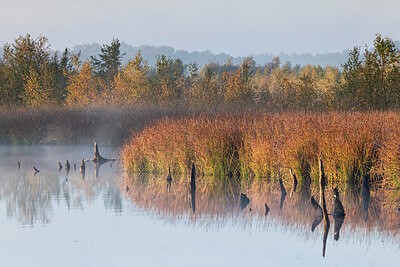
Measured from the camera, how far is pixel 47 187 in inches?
589

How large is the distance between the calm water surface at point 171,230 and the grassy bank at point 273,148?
3.03 feet

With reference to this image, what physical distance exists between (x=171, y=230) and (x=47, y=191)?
5888mm

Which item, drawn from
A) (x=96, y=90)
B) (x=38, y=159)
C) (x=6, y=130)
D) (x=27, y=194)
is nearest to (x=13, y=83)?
(x=96, y=90)

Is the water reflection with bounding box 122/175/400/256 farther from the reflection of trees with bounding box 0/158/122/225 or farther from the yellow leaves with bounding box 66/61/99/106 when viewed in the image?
the yellow leaves with bounding box 66/61/99/106

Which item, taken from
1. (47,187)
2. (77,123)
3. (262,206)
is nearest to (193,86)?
(77,123)

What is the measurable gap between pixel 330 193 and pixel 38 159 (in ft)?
41.2

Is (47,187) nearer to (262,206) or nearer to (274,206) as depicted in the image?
(262,206)

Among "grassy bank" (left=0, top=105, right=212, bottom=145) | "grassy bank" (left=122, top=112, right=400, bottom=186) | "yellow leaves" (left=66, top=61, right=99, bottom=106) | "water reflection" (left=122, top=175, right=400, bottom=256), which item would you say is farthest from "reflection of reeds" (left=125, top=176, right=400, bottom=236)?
"yellow leaves" (left=66, top=61, right=99, bottom=106)

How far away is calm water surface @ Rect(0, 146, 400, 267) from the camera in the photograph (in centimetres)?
775

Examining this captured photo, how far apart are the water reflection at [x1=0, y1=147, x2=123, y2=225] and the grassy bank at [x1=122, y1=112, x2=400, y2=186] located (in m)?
1.50

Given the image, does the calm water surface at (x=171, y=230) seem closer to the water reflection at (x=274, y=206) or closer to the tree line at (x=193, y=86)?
the water reflection at (x=274, y=206)

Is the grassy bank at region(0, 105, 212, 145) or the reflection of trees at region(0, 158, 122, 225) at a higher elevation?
the grassy bank at region(0, 105, 212, 145)

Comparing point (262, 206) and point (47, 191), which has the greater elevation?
point (262, 206)

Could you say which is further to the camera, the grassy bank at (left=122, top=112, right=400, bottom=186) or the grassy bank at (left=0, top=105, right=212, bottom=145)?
the grassy bank at (left=0, top=105, right=212, bottom=145)
